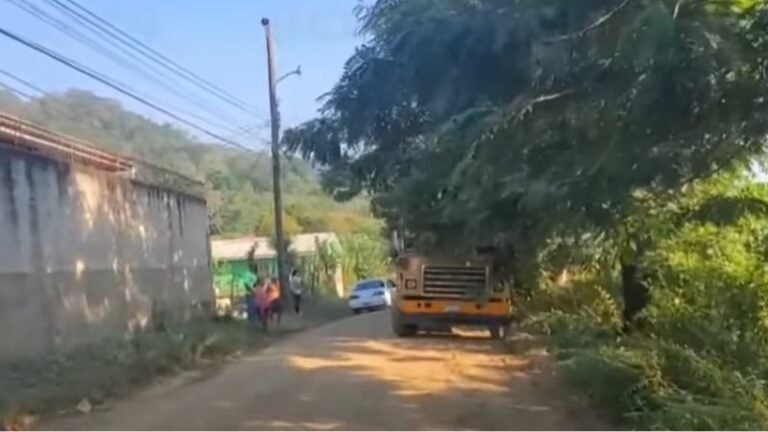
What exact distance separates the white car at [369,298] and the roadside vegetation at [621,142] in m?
30.0

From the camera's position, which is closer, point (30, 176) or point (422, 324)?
point (30, 176)

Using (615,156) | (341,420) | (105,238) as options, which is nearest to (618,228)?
(615,156)

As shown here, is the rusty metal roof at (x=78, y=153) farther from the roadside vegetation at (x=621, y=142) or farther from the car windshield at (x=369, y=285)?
the car windshield at (x=369, y=285)

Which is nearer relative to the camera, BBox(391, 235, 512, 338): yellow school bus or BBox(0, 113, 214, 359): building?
BBox(0, 113, 214, 359): building

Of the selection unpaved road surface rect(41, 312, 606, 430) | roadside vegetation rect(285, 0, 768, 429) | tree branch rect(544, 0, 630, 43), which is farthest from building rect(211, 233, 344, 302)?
tree branch rect(544, 0, 630, 43)

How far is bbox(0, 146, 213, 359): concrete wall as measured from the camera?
15.6 meters

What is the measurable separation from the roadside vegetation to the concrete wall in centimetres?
506

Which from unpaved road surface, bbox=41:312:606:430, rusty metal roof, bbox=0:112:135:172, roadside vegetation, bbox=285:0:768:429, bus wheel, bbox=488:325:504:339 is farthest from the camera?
bus wheel, bbox=488:325:504:339

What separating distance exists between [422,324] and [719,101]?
59.6ft

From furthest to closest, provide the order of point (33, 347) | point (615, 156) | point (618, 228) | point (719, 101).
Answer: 1. point (33, 347)
2. point (618, 228)
3. point (615, 156)
4. point (719, 101)

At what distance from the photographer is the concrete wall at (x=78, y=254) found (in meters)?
15.6

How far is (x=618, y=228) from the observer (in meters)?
10.4

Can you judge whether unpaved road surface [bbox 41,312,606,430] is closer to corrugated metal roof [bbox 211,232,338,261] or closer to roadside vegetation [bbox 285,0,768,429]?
roadside vegetation [bbox 285,0,768,429]

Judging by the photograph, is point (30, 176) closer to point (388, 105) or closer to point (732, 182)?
point (388, 105)
